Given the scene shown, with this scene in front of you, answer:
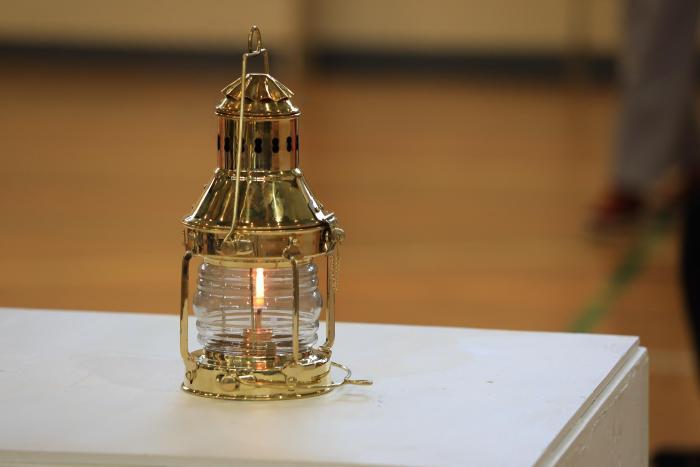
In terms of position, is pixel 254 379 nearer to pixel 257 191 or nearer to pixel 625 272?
pixel 257 191

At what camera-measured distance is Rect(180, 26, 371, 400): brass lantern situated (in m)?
0.82

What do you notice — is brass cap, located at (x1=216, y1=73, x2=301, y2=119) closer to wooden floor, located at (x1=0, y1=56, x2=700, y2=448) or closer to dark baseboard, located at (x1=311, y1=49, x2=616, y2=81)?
wooden floor, located at (x1=0, y1=56, x2=700, y2=448)

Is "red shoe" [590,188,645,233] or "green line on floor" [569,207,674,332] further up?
"red shoe" [590,188,645,233]

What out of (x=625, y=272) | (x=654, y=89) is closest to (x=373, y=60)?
(x=654, y=89)

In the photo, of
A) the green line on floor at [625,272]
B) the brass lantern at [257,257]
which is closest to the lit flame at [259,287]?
the brass lantern at [257,257]

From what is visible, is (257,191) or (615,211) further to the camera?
(615,211)

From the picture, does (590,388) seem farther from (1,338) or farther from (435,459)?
(1,338)

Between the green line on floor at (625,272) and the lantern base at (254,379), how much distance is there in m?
1.46

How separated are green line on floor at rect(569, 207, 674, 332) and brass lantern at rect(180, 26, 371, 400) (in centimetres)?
145

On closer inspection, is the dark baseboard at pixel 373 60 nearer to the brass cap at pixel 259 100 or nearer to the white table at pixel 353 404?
the white table at pixel 353 404

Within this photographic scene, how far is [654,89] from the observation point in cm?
328

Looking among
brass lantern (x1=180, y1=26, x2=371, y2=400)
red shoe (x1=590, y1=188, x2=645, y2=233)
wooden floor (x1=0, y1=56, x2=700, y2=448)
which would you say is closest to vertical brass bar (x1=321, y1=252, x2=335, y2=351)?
brass lantern (x1=180, y1=26, x2=371, y2=400)

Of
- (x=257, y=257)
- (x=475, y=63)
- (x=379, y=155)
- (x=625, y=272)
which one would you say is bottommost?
(x=625, y=272)

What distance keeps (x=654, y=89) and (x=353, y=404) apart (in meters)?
2.60
